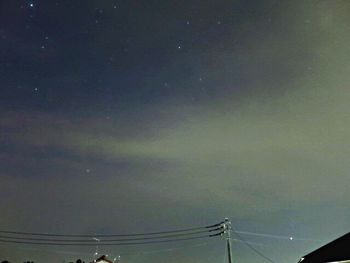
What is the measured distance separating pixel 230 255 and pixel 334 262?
824 cm

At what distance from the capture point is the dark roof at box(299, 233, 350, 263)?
19.9m

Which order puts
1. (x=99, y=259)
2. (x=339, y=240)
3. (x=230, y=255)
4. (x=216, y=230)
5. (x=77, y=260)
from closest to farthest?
(x=339, y=240), (x=230, y=255), (x=216, y=230), (x=99, y=259), (x=77, y=260)

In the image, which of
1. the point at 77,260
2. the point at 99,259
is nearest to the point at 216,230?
the point at 99,259

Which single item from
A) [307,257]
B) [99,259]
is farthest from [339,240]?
[99,259]

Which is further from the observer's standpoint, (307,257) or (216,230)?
(216,230)

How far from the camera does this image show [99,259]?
4369 cm

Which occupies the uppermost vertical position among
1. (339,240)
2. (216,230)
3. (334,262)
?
(216,230)

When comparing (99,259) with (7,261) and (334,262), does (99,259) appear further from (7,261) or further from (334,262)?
(334,262)

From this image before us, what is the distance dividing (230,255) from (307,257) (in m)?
4.94

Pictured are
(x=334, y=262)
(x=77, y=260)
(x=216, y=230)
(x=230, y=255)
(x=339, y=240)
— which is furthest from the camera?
(x=77, y=260)

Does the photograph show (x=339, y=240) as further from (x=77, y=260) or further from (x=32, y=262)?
(x=32, y=262)

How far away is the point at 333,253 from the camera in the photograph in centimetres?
2092

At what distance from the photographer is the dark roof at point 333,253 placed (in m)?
19.9

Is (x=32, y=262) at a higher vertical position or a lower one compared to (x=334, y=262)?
higher
